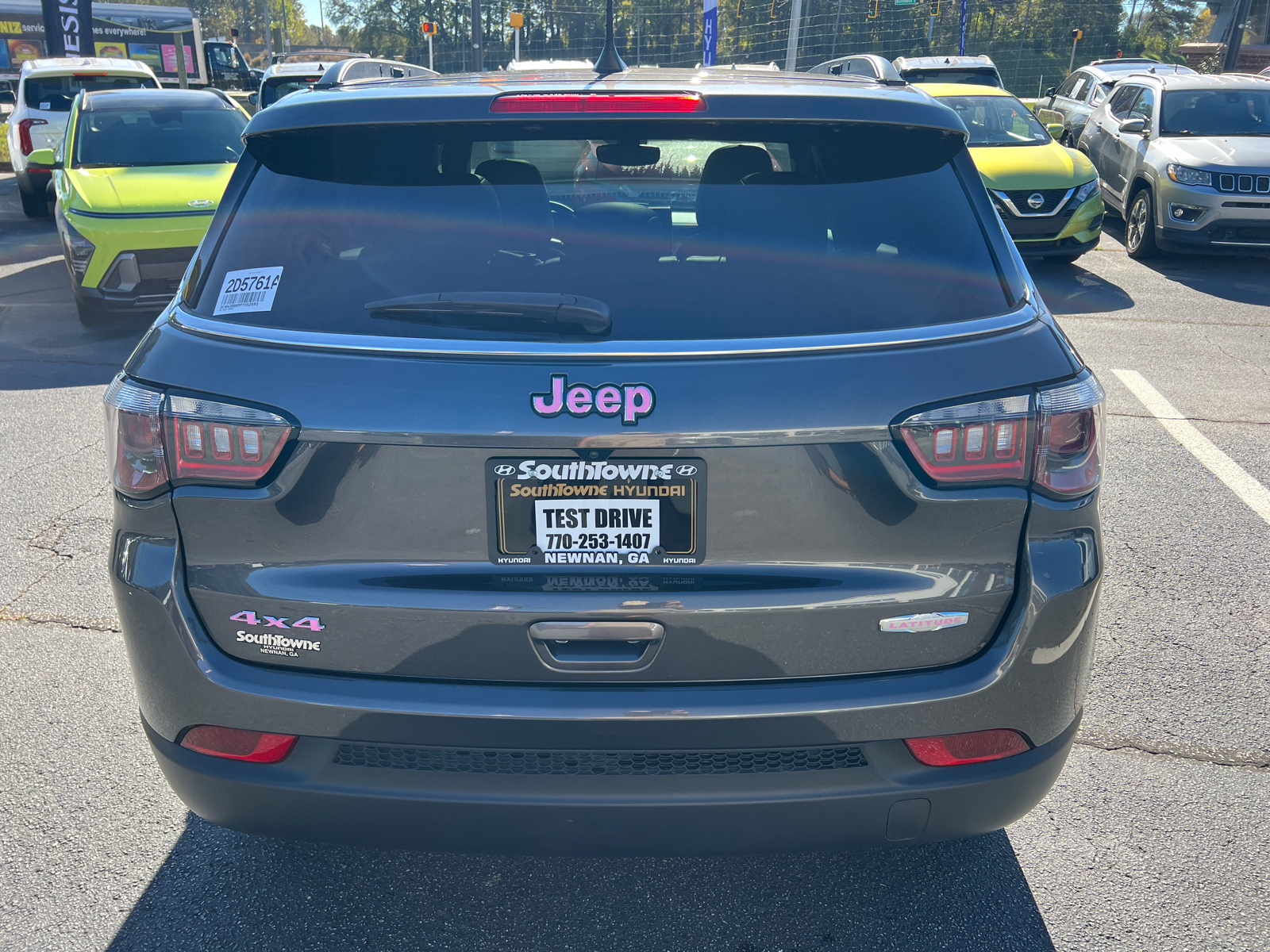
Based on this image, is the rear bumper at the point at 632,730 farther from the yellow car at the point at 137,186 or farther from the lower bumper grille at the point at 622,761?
the yellow car at the point at 137,186

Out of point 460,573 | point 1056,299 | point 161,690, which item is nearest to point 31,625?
point 161,690

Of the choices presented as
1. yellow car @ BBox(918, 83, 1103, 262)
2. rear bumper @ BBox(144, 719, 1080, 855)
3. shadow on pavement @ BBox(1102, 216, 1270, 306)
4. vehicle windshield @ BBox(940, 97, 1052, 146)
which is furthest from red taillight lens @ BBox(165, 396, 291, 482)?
vehicle windshield @ BBox(940, 97, 1052, 146)

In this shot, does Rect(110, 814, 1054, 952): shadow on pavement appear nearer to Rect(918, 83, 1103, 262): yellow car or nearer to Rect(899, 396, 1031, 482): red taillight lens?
Rect(899, 396, 1031, 482): red taillight lens

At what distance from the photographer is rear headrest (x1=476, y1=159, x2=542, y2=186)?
7.43 ft

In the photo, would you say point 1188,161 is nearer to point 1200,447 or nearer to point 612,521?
point 1200,447

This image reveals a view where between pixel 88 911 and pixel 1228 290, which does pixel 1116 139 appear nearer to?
pixel 1228 290

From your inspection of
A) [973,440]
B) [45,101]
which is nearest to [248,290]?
[973,440]

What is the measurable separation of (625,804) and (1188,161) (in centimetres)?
1116

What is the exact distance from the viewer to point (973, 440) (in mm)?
1939

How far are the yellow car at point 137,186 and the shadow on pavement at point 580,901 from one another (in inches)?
231

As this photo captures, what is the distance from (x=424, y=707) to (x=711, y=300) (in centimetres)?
94

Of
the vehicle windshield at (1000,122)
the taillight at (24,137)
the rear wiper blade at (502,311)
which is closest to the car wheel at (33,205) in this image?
the taillight at (24,137)

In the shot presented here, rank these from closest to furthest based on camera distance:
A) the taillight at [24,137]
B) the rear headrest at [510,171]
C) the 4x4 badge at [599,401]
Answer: the 4x4 badge at [599,401] < the rear headrest at [510,171] < the taillight at [24,137]

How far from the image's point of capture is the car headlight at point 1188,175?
1059cm
